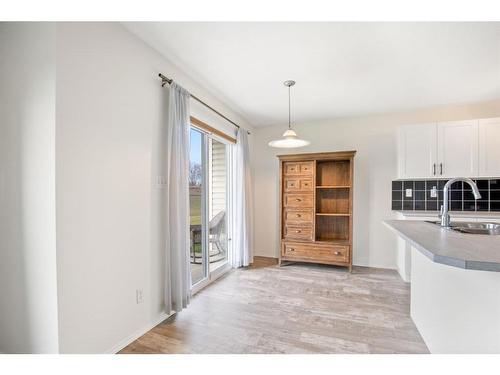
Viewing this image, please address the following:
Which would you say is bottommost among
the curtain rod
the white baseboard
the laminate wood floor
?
the laminate wood floor

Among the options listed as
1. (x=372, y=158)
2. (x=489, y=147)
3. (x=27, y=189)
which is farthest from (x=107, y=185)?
(x=489, y=147)

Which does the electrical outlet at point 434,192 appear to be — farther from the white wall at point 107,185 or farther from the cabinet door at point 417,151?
the white wall at point 107,185

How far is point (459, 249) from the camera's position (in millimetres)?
1075

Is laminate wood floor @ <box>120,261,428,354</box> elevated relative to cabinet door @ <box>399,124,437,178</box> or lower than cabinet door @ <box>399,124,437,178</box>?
lower

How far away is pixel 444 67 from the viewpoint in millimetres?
2316

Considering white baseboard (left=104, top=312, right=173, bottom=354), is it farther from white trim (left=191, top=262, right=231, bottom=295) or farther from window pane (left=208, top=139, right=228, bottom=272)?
window pane (left=208, top=139, right=228, bottom=272)

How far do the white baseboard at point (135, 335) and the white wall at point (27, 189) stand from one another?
0.42 m

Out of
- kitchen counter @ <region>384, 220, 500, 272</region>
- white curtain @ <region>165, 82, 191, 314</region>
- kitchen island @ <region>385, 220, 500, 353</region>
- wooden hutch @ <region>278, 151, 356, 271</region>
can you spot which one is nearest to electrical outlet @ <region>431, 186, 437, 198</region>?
wooden hutch @ <region>278, 151, 356, 271</region>

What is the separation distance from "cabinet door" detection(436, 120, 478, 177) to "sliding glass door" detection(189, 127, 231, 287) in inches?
119

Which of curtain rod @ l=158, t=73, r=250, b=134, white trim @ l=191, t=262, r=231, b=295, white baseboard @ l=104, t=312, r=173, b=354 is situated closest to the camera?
white baseboard @ l=104, t=312, r=173, b=354

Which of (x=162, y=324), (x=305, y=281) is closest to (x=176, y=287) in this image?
(x=162, y=324)

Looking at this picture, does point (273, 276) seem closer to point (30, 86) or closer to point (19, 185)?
point (19, 185)

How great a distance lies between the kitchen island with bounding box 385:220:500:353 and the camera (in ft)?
3.29
